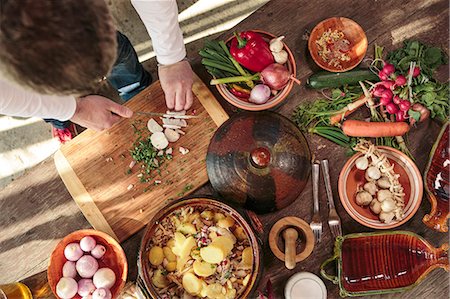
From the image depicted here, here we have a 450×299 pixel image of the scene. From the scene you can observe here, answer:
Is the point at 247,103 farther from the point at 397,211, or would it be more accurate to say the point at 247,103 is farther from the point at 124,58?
the point at 397,211

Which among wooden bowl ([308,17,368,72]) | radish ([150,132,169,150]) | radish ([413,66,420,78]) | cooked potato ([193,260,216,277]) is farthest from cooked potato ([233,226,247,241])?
radish ([413,66,420,78])

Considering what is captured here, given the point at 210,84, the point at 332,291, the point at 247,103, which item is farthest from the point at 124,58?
the point at 332,291

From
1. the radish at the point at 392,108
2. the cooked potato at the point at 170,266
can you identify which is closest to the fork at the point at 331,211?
the radish at the point at 392,108

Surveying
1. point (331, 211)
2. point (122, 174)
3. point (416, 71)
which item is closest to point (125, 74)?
point (122, 174)

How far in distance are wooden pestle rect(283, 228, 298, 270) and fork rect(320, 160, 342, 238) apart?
113 mm

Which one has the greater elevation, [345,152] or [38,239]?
[345,152]

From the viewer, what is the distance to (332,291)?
1.43m

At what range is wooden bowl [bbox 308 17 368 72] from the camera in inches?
57.2

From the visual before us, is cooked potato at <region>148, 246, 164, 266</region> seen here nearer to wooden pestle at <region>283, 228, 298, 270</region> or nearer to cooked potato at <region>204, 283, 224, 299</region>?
cooked potato at <region>204, 283, 224, 299</region>

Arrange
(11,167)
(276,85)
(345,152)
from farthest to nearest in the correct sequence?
(11,167)
(345,152)
(276,85)

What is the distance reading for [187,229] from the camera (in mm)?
1334

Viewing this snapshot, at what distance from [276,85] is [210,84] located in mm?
207

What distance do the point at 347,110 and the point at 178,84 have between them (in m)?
0.50

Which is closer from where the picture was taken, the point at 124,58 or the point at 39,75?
the point at 39,75
